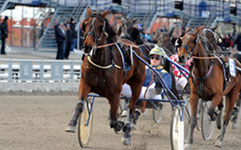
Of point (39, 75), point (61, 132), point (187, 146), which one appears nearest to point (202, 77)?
point (187, 146)

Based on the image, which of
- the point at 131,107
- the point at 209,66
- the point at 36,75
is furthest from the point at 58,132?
the point at 36,75

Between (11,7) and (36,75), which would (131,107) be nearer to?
(36,75)

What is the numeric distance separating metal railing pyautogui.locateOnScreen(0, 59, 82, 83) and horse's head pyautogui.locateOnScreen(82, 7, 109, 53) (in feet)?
27.7

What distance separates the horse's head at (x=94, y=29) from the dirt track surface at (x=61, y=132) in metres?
1.72

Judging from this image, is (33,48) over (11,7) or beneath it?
beneath

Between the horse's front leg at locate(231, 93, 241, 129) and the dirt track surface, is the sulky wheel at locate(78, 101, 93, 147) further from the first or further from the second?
the horse's front leg at locate(231, 93, 241, 129)

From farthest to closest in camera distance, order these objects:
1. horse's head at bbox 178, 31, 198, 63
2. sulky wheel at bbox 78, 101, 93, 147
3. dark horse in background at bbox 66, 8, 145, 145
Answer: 1. horse's head at bbox 178, 31, 198, 63
2. sulky wheel at bbox 78, 101, 93, 147
3. dark horse in background at bbox 66, 8, 145, 145

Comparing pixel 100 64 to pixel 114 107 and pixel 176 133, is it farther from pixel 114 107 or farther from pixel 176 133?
pixel 176 133

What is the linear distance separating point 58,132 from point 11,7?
14567 mm

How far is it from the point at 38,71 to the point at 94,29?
923 centimetres

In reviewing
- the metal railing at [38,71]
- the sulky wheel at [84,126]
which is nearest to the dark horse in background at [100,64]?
the sulky wheel at [84,126]

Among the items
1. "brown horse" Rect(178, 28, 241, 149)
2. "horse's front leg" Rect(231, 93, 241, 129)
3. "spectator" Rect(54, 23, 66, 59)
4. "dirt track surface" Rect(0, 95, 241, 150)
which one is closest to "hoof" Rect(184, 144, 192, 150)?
"brown horse" Rect(178, 28, 241, 149)

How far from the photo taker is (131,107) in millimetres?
8422

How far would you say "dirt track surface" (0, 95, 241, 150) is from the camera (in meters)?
7.92
